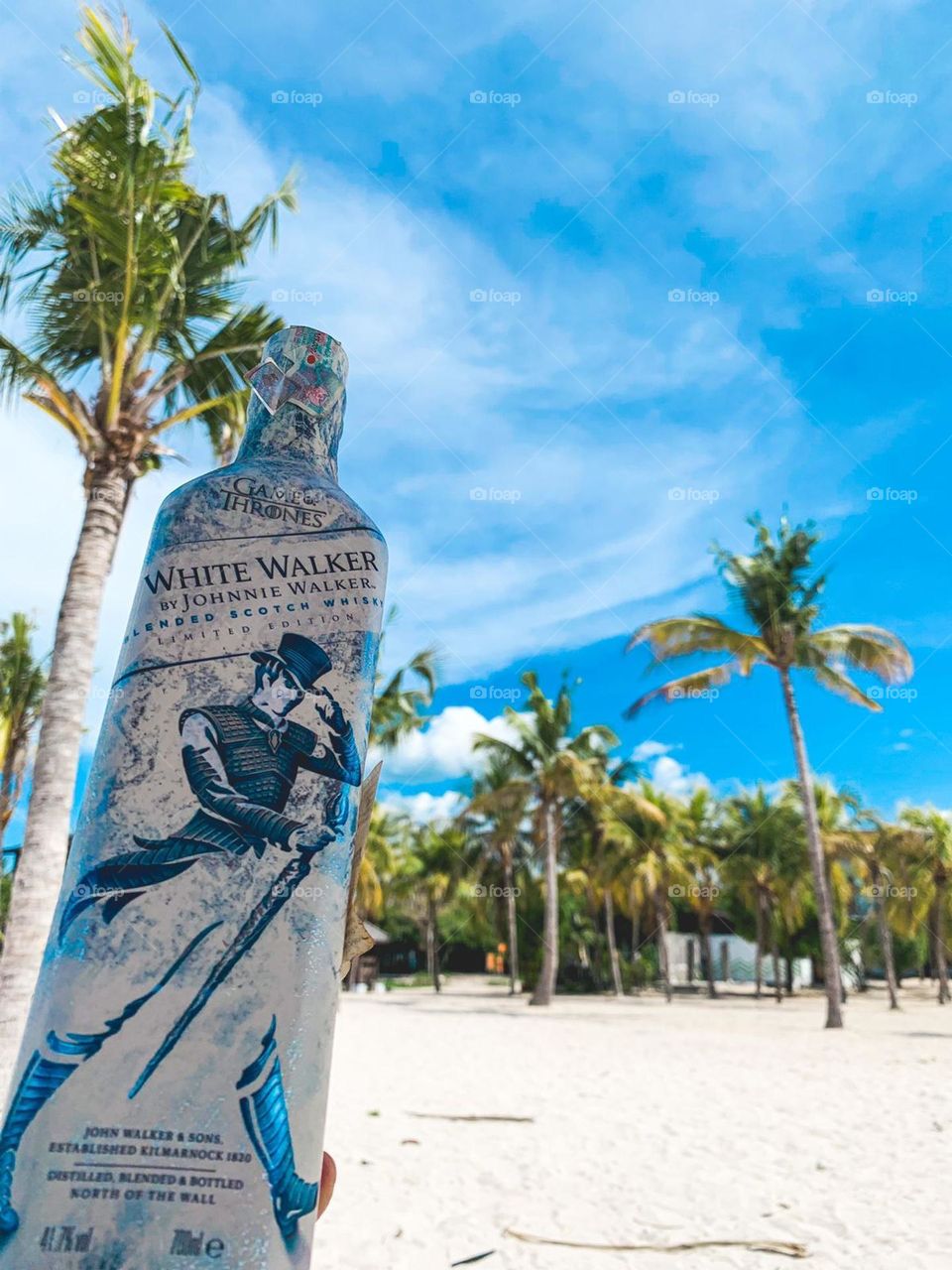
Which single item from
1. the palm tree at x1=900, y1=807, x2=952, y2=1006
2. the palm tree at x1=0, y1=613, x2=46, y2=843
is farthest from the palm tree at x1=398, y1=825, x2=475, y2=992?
the palm tree at x1=0, y1=613, x2=46, y2=843

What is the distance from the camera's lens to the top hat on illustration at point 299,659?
5.91ft

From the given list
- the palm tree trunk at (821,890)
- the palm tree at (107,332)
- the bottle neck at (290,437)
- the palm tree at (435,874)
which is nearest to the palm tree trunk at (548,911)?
the palm tree at (435,874)

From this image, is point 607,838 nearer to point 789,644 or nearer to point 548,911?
point 548,911

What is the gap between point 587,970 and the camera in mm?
41500

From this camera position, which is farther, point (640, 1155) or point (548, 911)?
point (548, 911)

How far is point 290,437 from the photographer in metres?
2.13

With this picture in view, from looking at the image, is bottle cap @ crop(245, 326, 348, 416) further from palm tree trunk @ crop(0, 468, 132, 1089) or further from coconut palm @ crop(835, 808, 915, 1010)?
coconut palm @ crop(835, 808, 915, 1010)

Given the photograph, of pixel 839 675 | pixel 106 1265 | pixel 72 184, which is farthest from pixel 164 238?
pixel 839 675

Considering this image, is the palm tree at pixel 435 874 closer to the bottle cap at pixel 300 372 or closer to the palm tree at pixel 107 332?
the palm tree at pixel 107 332

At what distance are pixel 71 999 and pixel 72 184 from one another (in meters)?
7.42

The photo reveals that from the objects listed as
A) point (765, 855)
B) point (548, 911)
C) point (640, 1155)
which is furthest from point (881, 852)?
point (640, 1155)

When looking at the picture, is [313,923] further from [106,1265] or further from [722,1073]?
[722,1073]

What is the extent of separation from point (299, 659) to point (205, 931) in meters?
0.55

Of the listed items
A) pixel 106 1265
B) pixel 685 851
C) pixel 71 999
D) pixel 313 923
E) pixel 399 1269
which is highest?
pixel 685 851
